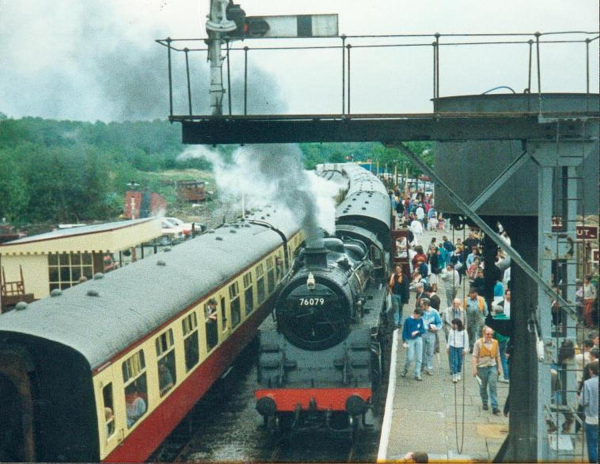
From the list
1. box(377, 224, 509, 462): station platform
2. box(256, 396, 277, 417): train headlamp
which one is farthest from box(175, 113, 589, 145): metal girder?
box(256, 396, 277, 417): train headlamp

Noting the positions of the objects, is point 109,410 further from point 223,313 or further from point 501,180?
point 223,313

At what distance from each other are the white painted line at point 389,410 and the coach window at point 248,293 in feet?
8.87

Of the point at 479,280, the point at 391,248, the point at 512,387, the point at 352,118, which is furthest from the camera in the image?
the point at 391,248

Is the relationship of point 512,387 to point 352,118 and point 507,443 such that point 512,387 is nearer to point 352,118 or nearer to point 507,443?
point 507,443

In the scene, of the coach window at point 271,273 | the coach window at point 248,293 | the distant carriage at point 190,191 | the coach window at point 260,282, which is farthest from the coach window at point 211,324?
the distant carriage at point 190,191

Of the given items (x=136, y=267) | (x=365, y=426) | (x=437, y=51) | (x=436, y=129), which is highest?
(x=437, y=51)

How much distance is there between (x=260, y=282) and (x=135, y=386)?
23.1 ft

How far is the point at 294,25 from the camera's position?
643cm

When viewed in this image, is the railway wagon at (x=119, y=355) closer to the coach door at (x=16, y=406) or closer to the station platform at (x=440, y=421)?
the coach door at (x=16, y=406)

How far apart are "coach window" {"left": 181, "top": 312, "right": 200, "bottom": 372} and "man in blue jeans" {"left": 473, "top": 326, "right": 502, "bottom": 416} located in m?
3.87

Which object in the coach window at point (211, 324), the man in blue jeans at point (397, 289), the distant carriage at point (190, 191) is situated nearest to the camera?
the coach window at point (211, 324)

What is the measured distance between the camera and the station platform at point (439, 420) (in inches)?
391

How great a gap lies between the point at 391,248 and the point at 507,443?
8858mm

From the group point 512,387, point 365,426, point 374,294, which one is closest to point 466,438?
point 365,426
